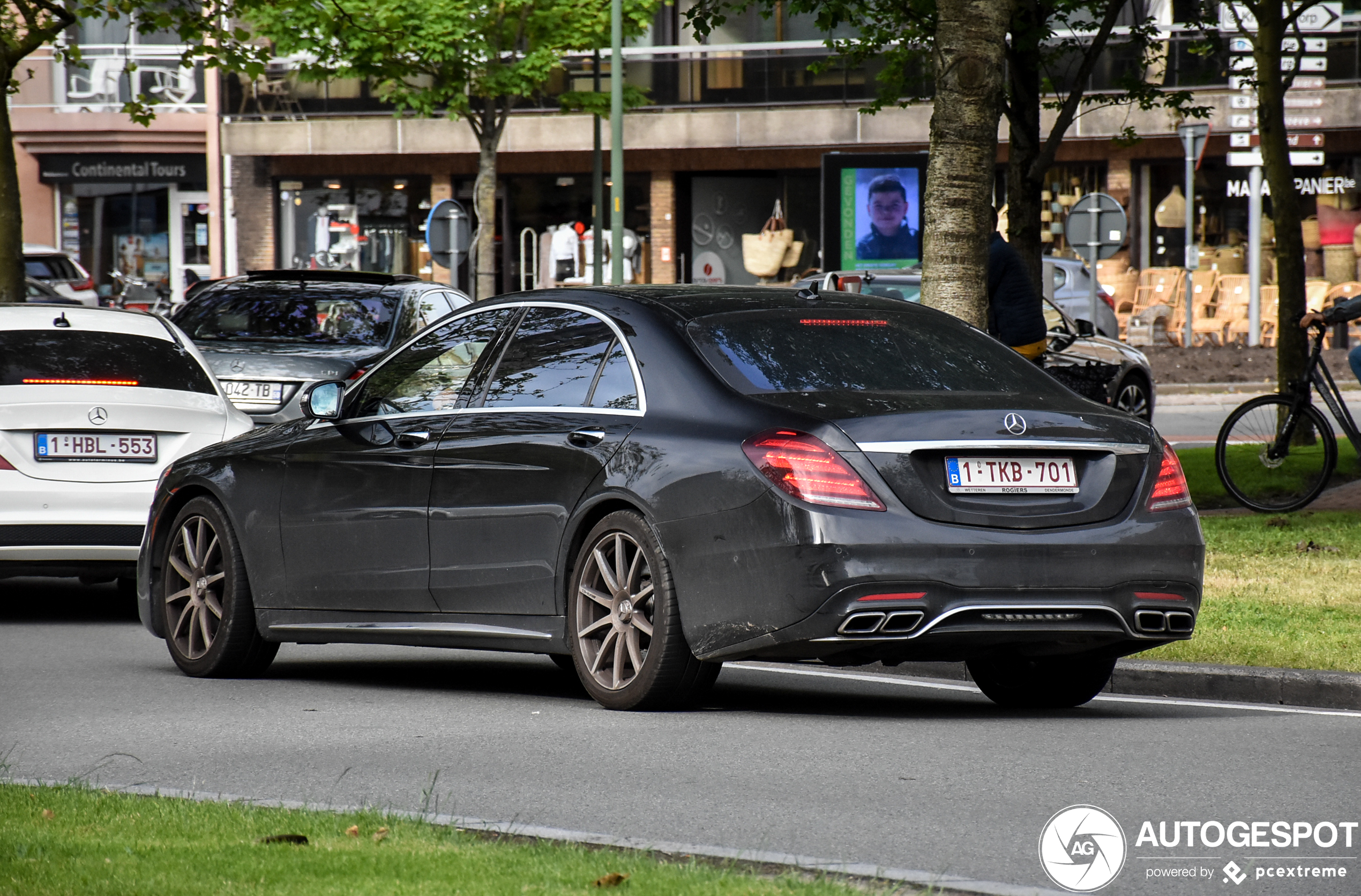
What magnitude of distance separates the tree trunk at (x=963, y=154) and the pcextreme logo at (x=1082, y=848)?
6273 mm

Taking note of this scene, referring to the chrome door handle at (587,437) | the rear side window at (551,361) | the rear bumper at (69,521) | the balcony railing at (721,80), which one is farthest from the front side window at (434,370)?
the balcony railing at (721,80)

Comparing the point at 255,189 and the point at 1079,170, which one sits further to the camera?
the point at 255,189

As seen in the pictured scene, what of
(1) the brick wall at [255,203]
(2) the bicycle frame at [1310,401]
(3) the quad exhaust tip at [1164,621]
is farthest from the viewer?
(1) the brick wall at [255,203]

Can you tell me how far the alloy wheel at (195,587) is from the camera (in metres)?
8.91

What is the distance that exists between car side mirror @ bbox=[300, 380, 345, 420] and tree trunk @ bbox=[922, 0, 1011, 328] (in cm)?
409

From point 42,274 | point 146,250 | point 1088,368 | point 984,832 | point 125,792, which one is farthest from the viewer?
point 146,250

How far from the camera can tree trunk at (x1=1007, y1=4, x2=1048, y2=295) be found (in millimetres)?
17141

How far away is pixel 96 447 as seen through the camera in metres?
10.5

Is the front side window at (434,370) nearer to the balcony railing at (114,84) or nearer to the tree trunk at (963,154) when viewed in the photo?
the tree trunk at (963,154)

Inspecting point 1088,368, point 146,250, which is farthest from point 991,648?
point 146,250

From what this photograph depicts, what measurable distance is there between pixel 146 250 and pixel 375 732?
4331 centimetres

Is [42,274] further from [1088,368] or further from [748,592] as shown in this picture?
[748,592]

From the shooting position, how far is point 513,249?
146 ft

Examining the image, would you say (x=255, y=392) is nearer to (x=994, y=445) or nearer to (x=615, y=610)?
(x=615, y=610)
